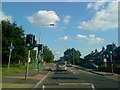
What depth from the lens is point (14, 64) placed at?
137 feet

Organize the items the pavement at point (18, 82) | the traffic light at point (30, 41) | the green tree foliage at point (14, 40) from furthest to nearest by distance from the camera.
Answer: the green tree foliage at point (14, 40)
the traffic light at point (30, 41)
the pavement at point (18, 82)

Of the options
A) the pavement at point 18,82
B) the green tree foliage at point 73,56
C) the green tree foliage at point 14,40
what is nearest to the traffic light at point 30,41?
the pavement at point 18,82

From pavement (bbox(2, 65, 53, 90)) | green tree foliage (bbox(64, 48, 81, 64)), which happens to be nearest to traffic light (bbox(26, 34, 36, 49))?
pavement (bbox(2, 65, 53, 90))

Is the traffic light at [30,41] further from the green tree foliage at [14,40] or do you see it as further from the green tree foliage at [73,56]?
the green tree foliage at [73,56]

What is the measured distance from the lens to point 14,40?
1503 inches

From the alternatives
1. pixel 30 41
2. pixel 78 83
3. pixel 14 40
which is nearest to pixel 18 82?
pixel 30 41

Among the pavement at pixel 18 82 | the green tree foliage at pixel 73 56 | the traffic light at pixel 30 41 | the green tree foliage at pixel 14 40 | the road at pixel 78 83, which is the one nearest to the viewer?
the pavement at pixel 18 82

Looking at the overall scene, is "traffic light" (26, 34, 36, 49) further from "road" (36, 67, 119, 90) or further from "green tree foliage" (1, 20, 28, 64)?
"green tree foliage" (1, 20, 28, 64)

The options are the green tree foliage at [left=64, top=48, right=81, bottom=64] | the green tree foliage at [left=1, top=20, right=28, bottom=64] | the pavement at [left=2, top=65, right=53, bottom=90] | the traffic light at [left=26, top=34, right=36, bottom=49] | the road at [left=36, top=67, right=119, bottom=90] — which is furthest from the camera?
the green tree foliage at [left=64, top=48, right=81, bottom=64]

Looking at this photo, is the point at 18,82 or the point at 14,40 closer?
the point at 18,82

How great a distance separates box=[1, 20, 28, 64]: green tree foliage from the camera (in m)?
37.3

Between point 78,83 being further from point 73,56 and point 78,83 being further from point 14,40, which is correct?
point 73,56

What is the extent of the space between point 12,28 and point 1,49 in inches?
225

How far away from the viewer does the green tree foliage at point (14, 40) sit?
37.3m
